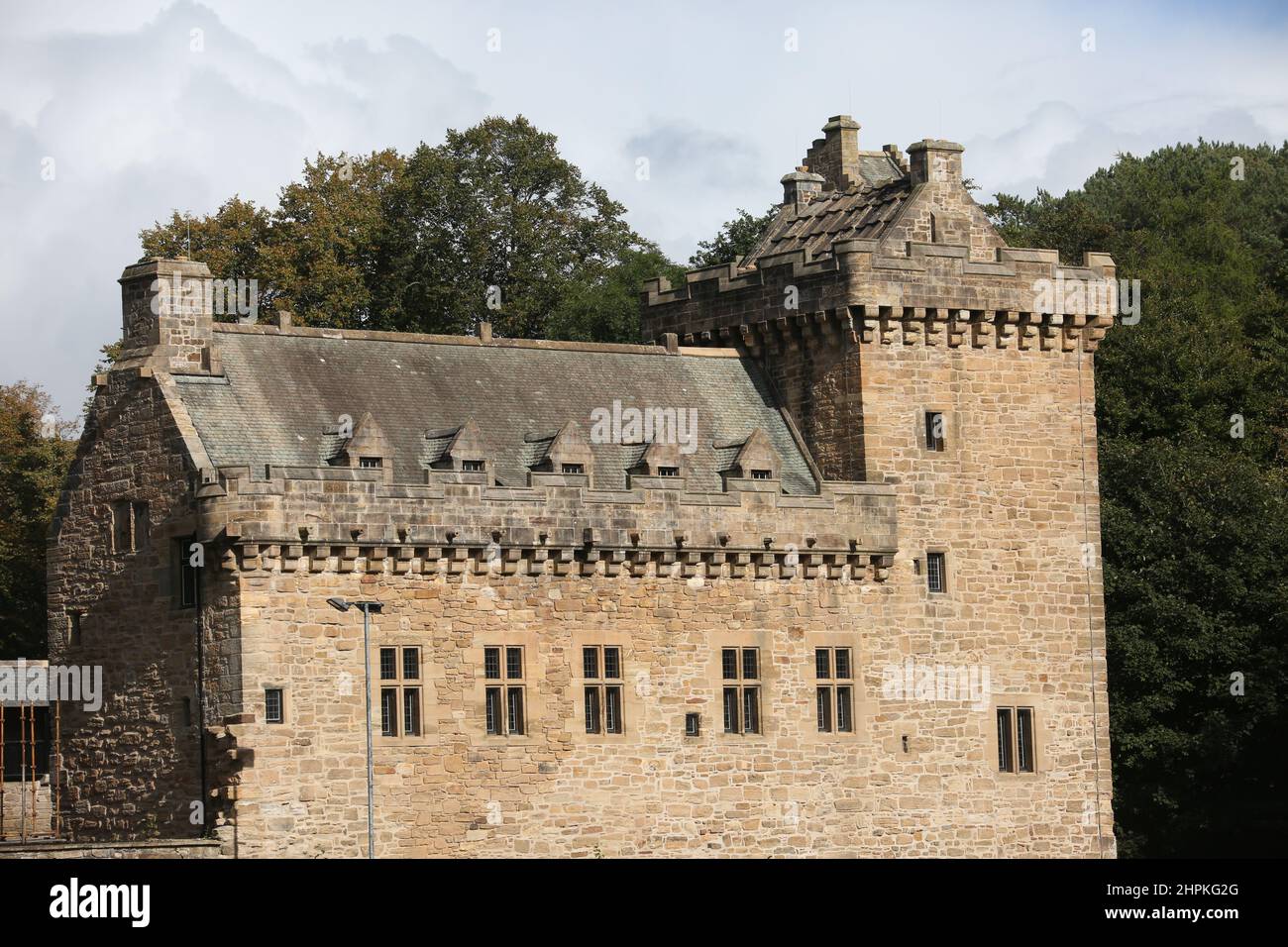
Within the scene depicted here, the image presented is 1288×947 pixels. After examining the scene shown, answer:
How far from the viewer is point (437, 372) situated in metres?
58.4

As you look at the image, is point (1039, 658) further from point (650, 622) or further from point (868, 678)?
point (650, 622)

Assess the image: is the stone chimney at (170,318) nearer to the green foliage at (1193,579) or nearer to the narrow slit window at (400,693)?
the narrow slit window at (400,693)

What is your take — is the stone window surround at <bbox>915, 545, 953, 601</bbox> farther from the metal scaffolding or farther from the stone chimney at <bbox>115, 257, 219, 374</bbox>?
the metal scaffolding

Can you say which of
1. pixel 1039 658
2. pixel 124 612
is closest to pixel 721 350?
pixel 1039 658

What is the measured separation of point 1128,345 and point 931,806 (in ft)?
79.0

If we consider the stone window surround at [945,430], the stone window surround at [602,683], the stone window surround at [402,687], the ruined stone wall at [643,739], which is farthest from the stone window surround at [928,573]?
the stone window surround at [402,687]

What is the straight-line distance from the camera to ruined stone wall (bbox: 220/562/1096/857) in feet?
172

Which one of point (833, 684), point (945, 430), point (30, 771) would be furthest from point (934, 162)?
point (30, 771)

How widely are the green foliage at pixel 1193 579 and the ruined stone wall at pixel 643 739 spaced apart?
30.5 ft

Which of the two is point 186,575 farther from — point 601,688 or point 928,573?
point 928,573

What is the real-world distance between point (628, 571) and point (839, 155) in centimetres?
1438

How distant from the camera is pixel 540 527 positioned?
181ft

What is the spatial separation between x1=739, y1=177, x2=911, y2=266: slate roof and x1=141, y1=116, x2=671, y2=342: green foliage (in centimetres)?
1251

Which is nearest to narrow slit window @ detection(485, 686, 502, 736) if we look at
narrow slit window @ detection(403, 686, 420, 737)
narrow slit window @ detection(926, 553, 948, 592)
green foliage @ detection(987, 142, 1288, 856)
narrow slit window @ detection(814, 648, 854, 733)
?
narrow slit window @ detection(403, 686, 420, 737)
